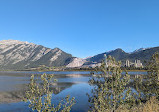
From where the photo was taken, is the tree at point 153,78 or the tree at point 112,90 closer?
the tree at point 112,90

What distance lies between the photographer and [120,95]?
20.7 metres

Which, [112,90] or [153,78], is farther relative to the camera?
[153,78]

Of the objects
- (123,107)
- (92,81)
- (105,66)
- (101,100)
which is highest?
(105,66)

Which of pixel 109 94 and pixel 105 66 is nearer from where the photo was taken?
pixel 109 94

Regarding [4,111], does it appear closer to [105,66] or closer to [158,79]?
[105,66]

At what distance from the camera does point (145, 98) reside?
23.8 meters

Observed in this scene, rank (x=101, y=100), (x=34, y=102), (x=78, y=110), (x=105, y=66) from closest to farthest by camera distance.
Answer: (x=34, y=102) → (x=101, y=100) → (x=105, y=66) → (x=78, y=110)

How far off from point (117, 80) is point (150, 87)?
6.45 metres

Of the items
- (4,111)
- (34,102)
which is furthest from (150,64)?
(4,111)

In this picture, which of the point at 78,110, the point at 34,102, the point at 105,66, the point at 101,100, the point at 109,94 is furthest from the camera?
the point at 78,110

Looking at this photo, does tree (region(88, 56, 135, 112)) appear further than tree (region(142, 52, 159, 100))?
No

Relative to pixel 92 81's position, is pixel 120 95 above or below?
below

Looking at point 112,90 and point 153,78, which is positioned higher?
point 153,78

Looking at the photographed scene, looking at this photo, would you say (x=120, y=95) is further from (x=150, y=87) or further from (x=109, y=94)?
(x=150, y=87)
